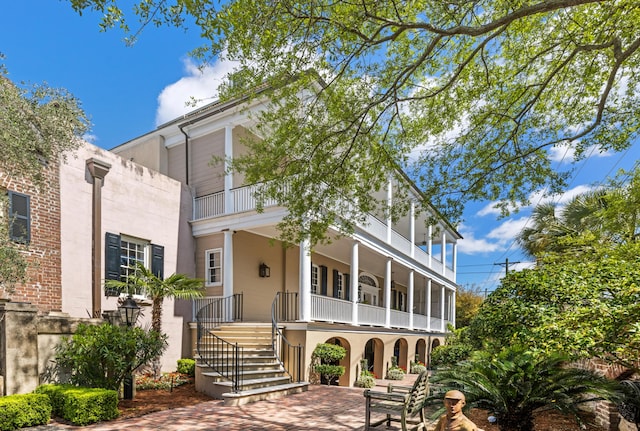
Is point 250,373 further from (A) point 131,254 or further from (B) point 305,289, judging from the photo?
(A) point 131,254

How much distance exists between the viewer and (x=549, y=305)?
18.5 ft

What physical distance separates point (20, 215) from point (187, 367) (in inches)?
229

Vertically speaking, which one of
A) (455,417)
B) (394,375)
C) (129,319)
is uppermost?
(455,417)

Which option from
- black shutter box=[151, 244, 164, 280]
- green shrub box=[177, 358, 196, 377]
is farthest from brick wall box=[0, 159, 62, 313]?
green shrub box=[177, 358, 196, 377]

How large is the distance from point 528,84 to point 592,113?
4.58 ft

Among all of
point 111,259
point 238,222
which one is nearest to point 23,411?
point 111,259

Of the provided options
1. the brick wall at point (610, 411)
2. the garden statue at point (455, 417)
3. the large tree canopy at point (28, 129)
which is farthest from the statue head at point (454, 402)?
the large tree canopy at point (28, 129)

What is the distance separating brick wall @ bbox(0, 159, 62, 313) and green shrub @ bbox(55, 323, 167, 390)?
197 centimetres

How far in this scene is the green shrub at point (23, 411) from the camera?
6148 mm

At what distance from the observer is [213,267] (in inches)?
543

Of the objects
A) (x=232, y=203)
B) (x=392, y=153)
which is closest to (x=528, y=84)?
(x=392, y=153)

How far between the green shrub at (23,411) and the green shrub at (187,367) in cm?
493

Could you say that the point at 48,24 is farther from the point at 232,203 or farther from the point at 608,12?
the point at 608,12

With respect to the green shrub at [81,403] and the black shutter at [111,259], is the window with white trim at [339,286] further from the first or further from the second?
the green shrub at [81,403]
